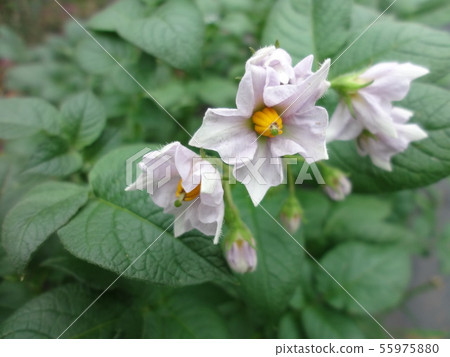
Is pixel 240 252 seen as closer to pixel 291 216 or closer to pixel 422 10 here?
pixel 291 216

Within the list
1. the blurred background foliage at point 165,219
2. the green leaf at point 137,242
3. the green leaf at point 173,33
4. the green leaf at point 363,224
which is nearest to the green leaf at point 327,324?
the blurred background foliage at point 165,219

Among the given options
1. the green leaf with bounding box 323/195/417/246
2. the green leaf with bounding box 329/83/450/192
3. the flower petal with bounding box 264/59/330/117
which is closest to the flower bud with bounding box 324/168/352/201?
the green leaf with bounding box 329/83/450/192

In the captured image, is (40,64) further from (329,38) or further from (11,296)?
(329,38)

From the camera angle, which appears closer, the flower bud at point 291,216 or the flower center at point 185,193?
the flower center at point 185,193

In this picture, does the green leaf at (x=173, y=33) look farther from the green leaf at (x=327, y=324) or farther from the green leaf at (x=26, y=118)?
the green leaf at (x=327, y=324)

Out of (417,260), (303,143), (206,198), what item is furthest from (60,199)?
(417,260)
